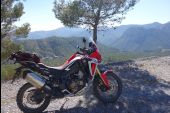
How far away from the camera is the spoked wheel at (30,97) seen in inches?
340

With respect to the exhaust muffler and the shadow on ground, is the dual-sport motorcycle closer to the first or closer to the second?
the exhaust muffler

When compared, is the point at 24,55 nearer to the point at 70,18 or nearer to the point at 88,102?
the point at 88,102

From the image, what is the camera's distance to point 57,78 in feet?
28.9

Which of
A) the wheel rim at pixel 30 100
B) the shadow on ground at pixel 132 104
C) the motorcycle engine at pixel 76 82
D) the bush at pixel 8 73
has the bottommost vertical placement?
the bush at pixel 8 73

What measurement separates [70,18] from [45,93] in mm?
22946

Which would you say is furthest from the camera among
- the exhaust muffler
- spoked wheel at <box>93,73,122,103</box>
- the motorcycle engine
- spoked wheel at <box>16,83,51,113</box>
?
spoked wheel at <box>93,73,122,103</box>

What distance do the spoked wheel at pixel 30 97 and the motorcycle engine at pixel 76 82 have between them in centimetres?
70

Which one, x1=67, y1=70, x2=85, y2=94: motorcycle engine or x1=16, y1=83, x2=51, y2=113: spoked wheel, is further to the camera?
x1=67, y1=70, x2=85, y2=94: motorcycle engine

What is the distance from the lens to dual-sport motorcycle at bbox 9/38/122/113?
8438mm

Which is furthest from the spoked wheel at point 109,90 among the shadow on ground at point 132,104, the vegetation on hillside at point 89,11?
the vegetation on hillside at point 89,11

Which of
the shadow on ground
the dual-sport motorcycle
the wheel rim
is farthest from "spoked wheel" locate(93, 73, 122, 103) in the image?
the wheel rim

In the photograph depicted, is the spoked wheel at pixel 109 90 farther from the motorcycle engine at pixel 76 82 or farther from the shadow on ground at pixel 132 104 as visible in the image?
the motorcycle engine at pixel 76 82

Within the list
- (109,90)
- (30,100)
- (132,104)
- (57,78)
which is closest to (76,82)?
(57,78)

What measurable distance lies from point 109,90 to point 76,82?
4.06ft
